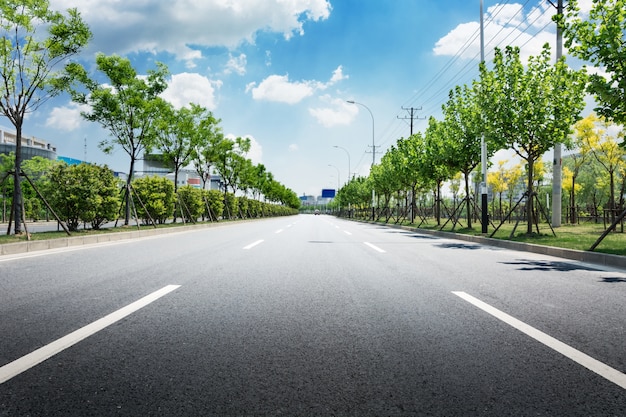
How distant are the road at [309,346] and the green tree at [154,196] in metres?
15.4

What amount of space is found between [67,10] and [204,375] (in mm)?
15037

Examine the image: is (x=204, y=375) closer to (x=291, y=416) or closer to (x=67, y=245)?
(x=291, y=416)

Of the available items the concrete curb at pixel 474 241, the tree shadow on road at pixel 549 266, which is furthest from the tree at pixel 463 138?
the tree shadow on road at pixel 549 266

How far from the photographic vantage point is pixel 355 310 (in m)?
4.45

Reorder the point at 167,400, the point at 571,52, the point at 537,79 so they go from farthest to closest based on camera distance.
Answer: the point at 537,79 → the point at 571,52 → the point at 167,400

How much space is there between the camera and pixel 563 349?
322cm

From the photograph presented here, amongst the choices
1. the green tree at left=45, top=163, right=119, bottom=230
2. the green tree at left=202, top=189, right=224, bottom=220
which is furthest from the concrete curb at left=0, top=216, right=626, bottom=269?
the green tree at left=202, top=189, right=224, bottom=220

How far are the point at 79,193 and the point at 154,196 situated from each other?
6.74 metres

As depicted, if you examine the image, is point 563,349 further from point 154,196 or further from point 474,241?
point 154,196

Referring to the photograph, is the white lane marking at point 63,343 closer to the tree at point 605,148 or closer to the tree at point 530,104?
A: the tree at point 530,104

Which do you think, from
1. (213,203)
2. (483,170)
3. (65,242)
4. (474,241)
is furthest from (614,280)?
(213,203)

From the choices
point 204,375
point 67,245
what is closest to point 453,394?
point 204,375

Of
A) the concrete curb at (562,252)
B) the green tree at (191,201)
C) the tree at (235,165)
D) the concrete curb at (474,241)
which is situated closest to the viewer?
the concrete curb at (562,252)

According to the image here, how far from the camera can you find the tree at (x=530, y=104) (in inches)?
588
